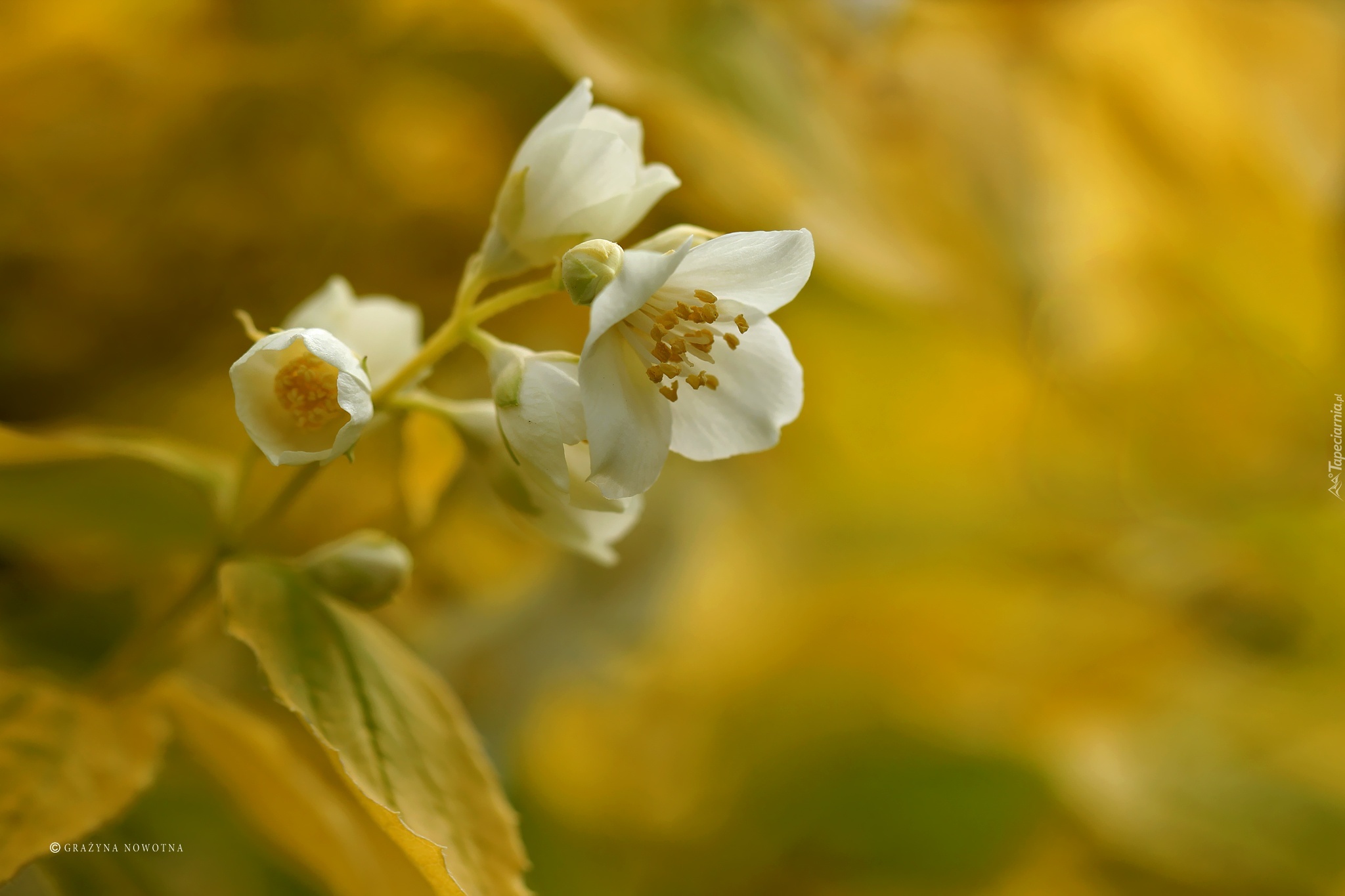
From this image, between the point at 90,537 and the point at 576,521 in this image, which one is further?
the point at 90,537

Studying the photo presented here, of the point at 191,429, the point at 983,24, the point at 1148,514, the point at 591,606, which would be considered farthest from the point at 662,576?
the point at 983,24

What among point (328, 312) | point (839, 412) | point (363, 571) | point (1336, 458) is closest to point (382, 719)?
point (363, 571)

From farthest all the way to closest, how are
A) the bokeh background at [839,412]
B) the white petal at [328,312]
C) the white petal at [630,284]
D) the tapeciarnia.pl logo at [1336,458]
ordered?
the tapeciarnia.pl logo at [1336,458] → the bokeh background at [839,412] → the white petal at [328,312] → the white petal at [630,284]

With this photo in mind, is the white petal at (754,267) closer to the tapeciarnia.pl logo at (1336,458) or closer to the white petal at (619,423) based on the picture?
the white petal at (619,423)

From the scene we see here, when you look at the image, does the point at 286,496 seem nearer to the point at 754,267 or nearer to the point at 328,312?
the point at 328,312

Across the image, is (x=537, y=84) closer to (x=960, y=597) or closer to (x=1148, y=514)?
(x=960, y=597)

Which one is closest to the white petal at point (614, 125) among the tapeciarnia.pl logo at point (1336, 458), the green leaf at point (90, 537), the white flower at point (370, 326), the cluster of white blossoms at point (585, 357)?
the cluster of white blossoms at point (585, 357)
